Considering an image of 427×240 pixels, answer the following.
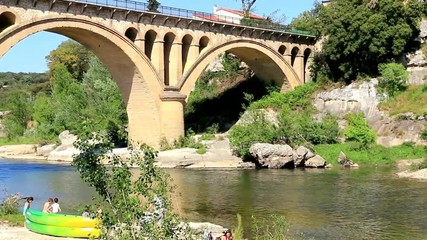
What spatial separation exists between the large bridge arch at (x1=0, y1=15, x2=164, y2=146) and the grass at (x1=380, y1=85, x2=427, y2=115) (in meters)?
20.0

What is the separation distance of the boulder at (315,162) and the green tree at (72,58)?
188 ft

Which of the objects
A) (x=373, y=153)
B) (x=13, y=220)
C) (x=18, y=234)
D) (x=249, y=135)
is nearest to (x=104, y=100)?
(x=249, y=135)

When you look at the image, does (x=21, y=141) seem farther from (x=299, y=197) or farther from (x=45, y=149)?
(x=299, y=197)

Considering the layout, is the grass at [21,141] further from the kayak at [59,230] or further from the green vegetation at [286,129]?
the kayak at [59,230]

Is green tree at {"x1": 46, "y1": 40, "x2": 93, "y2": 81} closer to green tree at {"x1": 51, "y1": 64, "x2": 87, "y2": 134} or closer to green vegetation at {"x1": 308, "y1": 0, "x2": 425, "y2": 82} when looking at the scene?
green tree at {"x1": 51, "y1": 64, "x2": 87, "y2": 134}

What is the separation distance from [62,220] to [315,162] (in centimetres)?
2934

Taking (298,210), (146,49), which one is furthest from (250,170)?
(298,210)

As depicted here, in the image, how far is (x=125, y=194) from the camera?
1019 centimetres

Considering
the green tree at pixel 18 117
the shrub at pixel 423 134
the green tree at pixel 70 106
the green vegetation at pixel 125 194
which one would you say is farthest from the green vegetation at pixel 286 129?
the green vegetation at pixel 125 194

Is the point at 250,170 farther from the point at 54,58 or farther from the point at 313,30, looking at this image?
the point at 54,58

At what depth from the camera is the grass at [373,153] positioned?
47.8m

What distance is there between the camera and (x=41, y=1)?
4188cm

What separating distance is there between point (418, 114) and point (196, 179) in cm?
2130

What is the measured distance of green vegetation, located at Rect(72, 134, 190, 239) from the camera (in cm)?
1013
